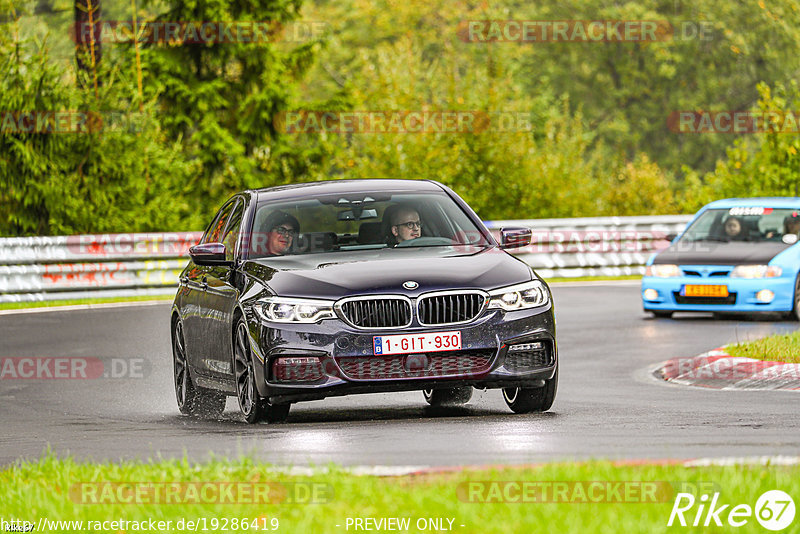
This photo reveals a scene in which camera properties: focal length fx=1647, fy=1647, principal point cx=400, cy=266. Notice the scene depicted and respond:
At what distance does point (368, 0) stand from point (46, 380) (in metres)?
55.4

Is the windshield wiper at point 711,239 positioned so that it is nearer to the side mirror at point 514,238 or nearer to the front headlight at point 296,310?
the side mirror at point 514,238

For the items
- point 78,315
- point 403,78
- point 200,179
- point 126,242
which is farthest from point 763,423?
point 200,179

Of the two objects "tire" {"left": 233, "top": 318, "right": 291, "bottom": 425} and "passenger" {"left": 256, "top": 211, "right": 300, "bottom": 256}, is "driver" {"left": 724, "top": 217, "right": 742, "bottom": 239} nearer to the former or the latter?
"passenger" {"left": 256, "top": 211, "right": 300, "bottom": 256}

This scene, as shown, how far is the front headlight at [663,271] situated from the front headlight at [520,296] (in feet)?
33.5

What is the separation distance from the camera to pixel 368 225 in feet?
38.8

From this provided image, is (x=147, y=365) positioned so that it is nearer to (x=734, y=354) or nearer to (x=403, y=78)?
(x=734, y=354)

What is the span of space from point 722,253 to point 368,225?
10031mm

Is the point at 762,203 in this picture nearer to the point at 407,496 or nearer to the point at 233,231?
the point at 233,231

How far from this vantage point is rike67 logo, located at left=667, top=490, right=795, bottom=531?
6.21 m

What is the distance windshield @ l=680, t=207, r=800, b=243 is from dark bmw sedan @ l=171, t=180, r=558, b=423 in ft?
33.5

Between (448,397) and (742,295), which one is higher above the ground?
(448,397)

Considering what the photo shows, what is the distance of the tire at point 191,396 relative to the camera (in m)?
12.9

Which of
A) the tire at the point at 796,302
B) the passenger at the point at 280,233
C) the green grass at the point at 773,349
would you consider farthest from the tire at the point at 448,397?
the tire at the point at 796,302

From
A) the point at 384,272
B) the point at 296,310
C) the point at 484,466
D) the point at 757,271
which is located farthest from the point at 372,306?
the point at 757,271
